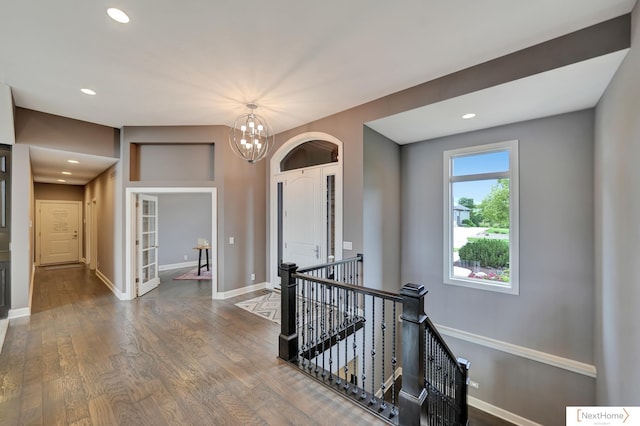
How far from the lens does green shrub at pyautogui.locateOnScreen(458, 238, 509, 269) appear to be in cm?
389

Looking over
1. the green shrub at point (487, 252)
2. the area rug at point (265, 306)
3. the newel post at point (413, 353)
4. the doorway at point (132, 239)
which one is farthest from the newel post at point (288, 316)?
the green shrub at point (487, 252)

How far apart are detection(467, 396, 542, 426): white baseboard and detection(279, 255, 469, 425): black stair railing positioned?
1.02 m

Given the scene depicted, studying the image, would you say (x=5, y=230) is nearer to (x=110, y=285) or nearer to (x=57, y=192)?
(x=110, y=285)

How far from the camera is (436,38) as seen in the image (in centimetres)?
237

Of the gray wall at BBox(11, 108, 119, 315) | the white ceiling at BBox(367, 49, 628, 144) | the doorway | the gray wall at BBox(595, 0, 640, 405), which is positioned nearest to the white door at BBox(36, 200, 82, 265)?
the gray wall at BBox(11, 108, 119, 315)

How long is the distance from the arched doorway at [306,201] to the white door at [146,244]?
241 centimetres

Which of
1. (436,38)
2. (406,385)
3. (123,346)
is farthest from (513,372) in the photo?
(123,346)

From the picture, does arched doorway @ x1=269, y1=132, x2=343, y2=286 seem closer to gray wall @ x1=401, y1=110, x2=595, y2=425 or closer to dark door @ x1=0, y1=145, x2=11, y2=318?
gray wall @ x1=401, y1=110, x2=595, y2=425

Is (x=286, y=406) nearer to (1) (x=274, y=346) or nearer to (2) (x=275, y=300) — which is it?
(1) (x=274, y=346)

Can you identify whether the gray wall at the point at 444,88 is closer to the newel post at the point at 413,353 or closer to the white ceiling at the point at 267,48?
the white ceiling at the point at 267,48

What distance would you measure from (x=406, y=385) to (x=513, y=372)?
10.0 ft

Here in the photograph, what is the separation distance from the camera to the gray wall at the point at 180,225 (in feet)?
25.4

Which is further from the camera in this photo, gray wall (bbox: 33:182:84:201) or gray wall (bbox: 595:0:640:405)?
gray wall (bbox: 33:182:84:201)

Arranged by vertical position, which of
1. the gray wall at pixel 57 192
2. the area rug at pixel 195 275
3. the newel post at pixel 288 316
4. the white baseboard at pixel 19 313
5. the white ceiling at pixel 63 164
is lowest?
the area rug at pixel 195 275
